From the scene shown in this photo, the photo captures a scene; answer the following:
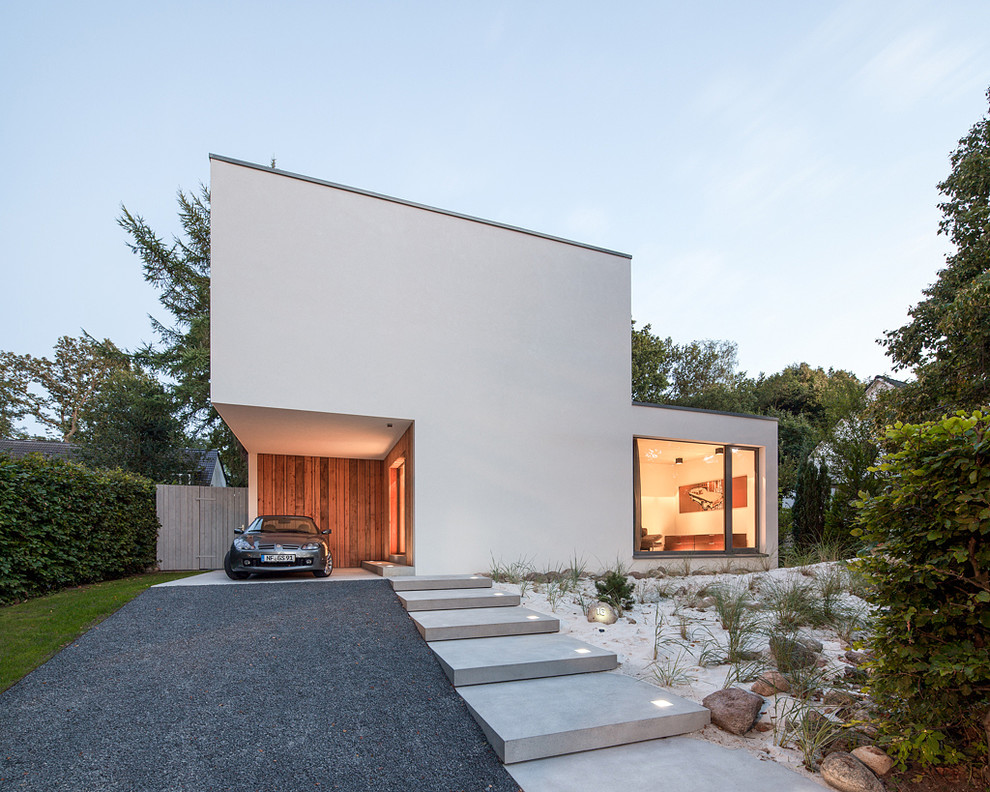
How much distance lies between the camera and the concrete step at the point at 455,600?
17.5ft

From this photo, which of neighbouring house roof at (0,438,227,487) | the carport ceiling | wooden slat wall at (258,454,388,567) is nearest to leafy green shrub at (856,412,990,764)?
the carport ceiling

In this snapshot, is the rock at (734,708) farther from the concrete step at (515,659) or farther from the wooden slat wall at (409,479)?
the wooden slat wall at (409,479)

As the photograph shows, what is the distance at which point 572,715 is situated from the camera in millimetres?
2922

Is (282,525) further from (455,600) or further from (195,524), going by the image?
(195,524)

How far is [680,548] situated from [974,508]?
296 inches

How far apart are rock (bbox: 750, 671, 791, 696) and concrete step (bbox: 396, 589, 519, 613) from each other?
2.75m

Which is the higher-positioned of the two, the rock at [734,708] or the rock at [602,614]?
the rock at [734,708]

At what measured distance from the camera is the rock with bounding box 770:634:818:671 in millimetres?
3420

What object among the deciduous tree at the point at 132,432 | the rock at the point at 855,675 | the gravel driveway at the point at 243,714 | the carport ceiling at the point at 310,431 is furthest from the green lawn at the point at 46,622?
the deciduous tree at the point at 132,432

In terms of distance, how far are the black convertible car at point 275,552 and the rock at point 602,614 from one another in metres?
4.14

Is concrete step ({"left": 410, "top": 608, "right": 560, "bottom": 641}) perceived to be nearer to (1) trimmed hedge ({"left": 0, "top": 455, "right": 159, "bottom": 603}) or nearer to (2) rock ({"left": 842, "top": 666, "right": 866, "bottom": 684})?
(2) rock ({"left": 842, "top": 666, "right": 866, "bottom": 684})

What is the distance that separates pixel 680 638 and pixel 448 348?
4787 millimetres

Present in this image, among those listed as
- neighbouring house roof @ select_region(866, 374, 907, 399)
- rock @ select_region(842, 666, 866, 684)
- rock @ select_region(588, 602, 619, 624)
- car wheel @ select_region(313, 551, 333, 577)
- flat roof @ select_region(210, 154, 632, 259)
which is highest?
flat roof @ select_region(210, 154, 632, 259)

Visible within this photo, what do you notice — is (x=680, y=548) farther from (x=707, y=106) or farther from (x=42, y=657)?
(x=42, y=657)
